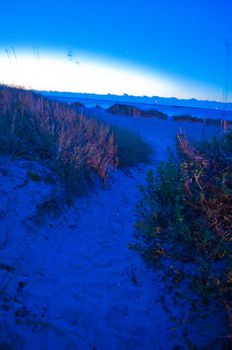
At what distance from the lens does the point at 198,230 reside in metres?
2.70

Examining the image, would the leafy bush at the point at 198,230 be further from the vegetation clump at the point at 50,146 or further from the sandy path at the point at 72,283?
the vegetation clump at the point at 50,146

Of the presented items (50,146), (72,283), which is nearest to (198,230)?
(72,283)

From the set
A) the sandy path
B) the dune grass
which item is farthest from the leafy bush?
the dune grass

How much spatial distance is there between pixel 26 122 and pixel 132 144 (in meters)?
3.35

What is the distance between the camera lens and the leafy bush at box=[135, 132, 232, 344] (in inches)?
94.2

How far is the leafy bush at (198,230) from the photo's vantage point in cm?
239

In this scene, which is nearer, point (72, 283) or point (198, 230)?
point (198, 230)

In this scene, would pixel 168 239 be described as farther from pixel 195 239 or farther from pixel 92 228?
pixel 92 228

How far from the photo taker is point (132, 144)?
8180 millimetres

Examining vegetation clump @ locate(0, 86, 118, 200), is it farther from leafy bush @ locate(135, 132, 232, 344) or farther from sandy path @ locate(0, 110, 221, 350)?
leafy bush @ locate(135, 132, 232, 344)

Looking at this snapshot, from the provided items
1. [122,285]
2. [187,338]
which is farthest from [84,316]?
[187,338]

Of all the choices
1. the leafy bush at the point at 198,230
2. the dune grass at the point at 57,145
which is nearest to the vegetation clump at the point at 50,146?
the dune grass at the point at 57,145

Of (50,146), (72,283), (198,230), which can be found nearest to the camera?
(198,230)

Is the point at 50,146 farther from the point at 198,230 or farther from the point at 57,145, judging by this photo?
the point at 198,230
